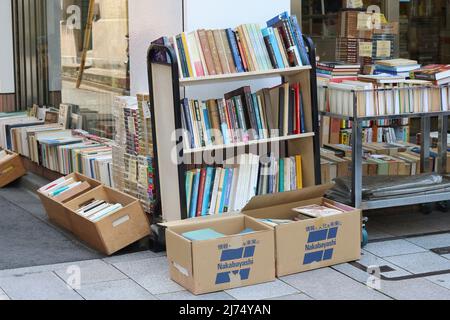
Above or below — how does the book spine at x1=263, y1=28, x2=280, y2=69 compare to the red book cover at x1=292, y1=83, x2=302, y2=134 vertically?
above

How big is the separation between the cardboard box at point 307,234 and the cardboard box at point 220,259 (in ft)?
0.39

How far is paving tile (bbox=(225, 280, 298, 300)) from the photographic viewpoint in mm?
4984

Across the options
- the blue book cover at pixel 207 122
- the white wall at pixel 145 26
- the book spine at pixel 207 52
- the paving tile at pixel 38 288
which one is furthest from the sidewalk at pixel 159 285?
the white wall at pixel 145 26

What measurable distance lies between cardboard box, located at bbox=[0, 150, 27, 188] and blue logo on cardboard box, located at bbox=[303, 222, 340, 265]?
12.6 feet

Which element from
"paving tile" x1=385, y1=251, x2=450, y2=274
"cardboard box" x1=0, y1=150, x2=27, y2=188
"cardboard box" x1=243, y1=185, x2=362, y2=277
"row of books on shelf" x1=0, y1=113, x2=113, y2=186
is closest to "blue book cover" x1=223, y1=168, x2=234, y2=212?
"cardboard box" x1=243, y1=185, x2=362, y2=277

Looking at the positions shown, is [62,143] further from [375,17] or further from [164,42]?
[375,17]

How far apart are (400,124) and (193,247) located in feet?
13.6

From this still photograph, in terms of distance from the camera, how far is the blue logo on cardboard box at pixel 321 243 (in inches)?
211

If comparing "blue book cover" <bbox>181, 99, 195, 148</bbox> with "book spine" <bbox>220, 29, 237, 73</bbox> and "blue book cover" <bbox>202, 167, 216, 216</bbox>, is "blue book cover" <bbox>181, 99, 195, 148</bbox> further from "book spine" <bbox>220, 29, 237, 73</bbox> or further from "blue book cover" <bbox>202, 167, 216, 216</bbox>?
"book spine" <bbox>220, 29, 237, 73</bbox>

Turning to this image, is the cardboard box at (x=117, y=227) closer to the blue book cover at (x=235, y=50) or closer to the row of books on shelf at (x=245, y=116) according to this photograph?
the row of books on shelf at (x=245, y=116)

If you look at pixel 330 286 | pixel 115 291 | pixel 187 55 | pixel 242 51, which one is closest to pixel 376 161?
pixel 242 51
